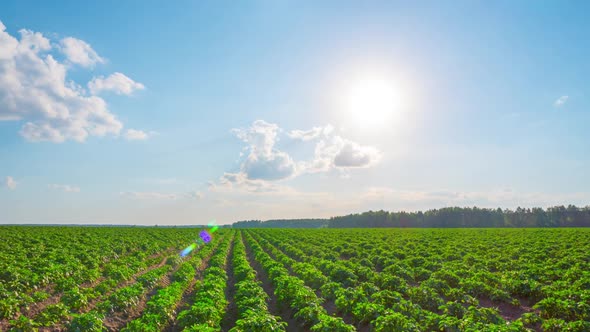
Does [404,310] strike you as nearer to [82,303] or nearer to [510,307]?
[510,307]

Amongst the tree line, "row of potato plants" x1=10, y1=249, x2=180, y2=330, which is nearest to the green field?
"row of potato plants" x1=10, y1=249, x2=180, y2=330

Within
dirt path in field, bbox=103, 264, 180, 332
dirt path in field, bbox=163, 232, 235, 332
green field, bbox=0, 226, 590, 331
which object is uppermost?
green field, bbox=0, 226, 590, 331

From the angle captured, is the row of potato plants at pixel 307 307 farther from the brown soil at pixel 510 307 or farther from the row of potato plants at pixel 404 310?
the brown soil at pixel 510 307

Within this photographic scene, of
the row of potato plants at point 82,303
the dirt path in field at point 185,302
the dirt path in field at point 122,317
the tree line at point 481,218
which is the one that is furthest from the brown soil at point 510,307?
the tree line at point 481,218

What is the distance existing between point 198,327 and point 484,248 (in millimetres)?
30298

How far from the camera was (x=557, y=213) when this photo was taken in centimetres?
11869

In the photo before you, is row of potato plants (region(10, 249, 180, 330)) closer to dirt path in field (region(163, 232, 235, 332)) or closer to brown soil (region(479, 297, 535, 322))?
dirt path in field (region(163, 232, 235, 332))

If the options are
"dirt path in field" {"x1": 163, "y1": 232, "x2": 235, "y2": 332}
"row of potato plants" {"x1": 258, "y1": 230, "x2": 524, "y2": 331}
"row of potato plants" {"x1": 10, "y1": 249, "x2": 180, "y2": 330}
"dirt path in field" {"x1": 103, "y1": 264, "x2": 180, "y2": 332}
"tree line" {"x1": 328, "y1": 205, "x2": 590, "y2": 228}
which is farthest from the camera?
"tree line" {"x1": 328, "y1": 205, "x2": 590, "y2": 228}

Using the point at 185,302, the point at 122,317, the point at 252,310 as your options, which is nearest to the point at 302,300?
the point at 252,310

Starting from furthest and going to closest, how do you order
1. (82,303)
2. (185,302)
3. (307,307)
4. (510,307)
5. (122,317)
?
(185,302) < (510,307) < (82,303) < (122,317) < (307,307)

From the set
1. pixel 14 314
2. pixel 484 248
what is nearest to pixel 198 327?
pixel 14 314

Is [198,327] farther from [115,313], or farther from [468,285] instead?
[468,285]

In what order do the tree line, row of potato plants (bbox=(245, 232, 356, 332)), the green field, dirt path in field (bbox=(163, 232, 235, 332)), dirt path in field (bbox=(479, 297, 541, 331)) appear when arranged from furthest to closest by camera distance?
the tree line, dirt path in field (bbox=(479, 297, 541, 331)), dirt path in field (bbox=(163, 232, 235, 332)), the green field, row of potato plants (bbox=(245, 232, 356, 332))

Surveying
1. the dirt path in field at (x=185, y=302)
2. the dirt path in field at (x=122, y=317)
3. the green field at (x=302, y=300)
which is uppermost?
the green field at (x=302, y=300)
